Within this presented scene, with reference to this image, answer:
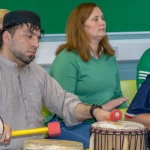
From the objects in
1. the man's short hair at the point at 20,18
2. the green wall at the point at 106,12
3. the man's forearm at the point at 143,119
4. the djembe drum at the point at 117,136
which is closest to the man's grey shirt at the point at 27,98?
the man's short hair at the point at 20,18

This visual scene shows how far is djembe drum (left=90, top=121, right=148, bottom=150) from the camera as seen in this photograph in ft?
7.43

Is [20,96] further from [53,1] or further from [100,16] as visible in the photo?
[53,1]

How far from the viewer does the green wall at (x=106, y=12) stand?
169 inches

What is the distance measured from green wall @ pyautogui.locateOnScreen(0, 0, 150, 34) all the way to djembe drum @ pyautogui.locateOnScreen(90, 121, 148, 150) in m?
2.15

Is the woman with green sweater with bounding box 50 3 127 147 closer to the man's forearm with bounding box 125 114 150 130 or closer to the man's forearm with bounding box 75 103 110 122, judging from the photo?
the man's forearm with bounding box 75 103 110 122

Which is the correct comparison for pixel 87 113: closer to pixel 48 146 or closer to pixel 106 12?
pixel 48 146

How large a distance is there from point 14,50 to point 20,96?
25 cm

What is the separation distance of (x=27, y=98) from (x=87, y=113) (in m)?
0.34

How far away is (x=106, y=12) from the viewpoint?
4.55 m

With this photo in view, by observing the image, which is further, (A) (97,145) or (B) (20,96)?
(B) (20,96)

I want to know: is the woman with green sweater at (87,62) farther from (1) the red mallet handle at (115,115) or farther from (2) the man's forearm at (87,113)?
(1) the red mallet handle at (115,115)

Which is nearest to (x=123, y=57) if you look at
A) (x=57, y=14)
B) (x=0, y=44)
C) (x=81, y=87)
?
(x=57, y=14)

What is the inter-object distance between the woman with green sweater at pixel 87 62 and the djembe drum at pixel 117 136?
113 centimetres

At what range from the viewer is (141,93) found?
8.44 ft
